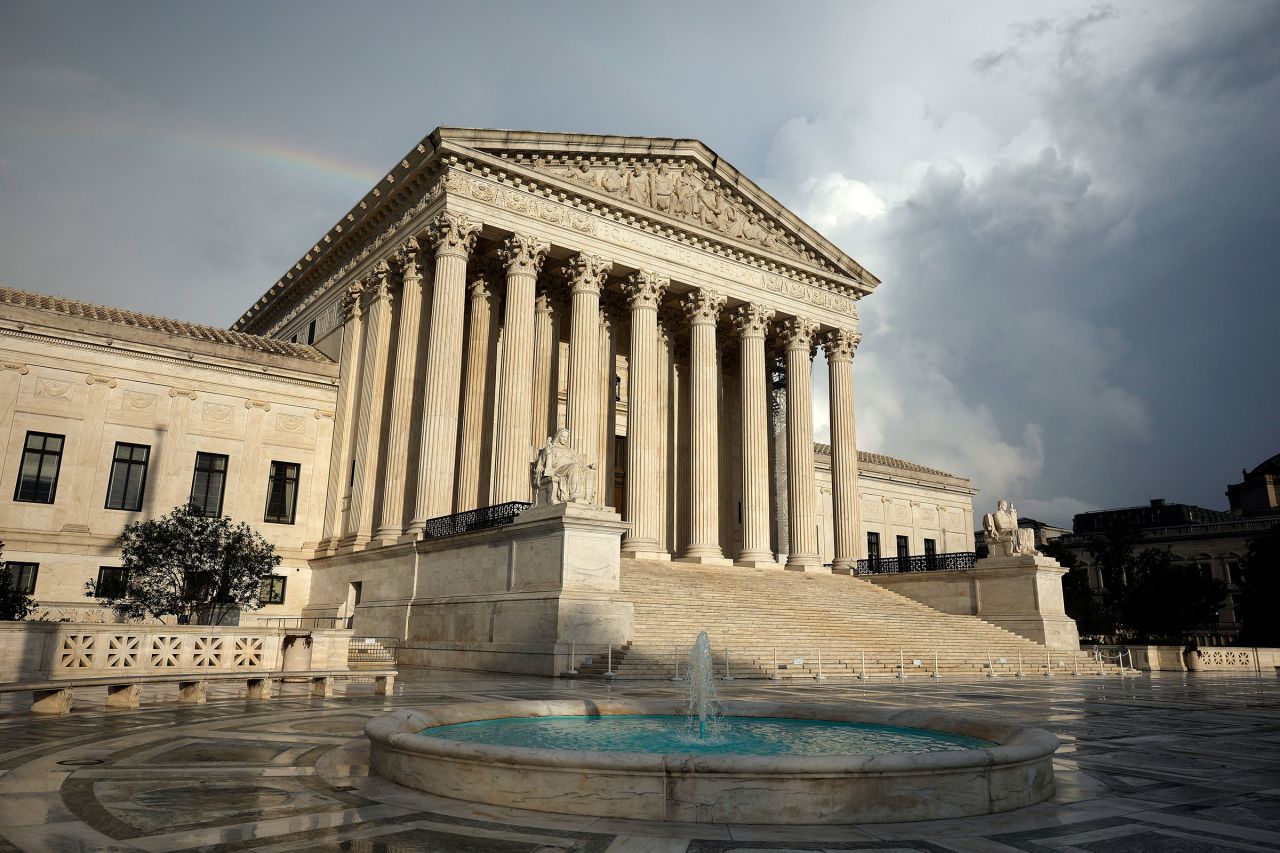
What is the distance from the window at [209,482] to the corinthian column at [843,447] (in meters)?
26.3

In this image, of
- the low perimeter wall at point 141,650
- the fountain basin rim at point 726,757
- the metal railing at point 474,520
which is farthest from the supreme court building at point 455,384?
the fountain basin rim at point 726,757

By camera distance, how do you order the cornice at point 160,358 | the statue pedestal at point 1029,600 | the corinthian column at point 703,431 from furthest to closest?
the corinthian column at point 703,431, the statue pedestal at point 1029,600, the cornice at point 160,358

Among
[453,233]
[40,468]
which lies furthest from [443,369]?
[40,468]

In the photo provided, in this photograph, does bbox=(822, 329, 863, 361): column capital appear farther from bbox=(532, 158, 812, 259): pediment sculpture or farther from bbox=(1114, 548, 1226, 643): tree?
bbox=(1114, 548, 1226, 643): tree

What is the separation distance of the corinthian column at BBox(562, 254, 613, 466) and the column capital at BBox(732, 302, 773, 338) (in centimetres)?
758

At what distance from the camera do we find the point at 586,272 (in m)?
34.8

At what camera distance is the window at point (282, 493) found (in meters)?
35.6

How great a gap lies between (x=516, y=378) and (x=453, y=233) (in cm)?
565

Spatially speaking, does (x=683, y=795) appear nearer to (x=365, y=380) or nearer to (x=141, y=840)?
(x=141, y=840)

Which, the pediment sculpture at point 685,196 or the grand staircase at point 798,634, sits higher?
the pediment sculpture at point 685,196

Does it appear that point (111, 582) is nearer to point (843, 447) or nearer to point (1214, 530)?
point (843, 447)

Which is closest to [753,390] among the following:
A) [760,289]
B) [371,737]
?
[760,289]

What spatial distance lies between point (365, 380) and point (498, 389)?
6.56 meters

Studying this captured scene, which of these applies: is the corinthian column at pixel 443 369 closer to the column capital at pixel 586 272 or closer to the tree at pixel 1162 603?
the column capital at pixel 586 272
